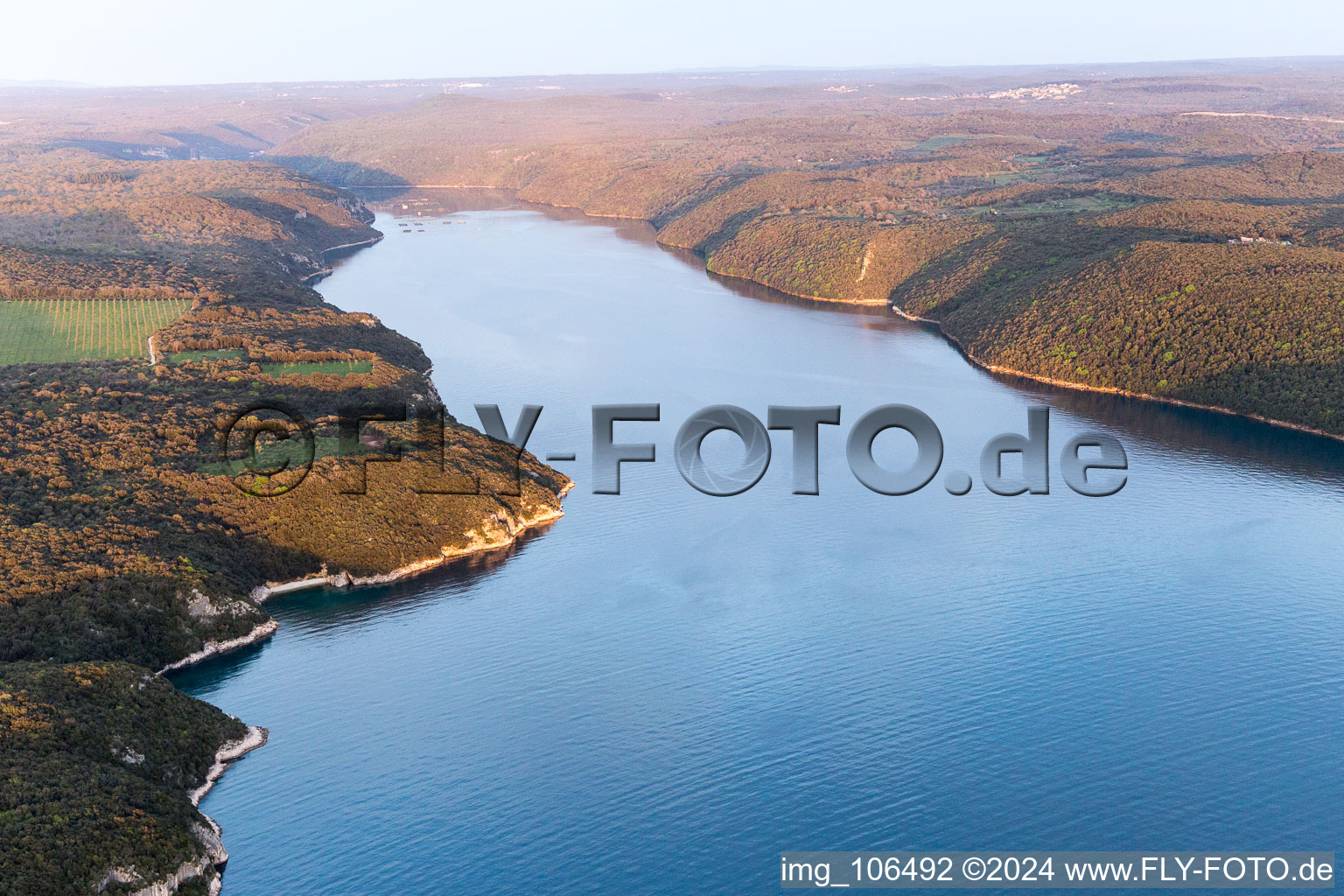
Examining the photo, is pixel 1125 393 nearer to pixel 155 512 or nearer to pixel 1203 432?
pixel 1203 432

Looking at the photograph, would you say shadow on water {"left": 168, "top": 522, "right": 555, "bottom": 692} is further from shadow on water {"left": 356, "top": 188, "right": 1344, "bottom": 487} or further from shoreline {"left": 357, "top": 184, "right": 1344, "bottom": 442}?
shoreline {"left": 357, "top": 184, "right": 1344, "bottom": 442}

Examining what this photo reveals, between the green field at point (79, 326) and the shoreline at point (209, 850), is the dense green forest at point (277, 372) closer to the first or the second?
the shoreline at point (209, 850)

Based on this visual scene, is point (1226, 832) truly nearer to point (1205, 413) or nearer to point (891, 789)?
point (891, 789)

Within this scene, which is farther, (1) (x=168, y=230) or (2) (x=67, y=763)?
(1) (x=168, y=230)

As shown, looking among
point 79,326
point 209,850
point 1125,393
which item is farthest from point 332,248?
point 209,850

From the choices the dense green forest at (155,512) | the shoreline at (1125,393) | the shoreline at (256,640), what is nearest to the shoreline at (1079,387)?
the shoreline at (1125,393)

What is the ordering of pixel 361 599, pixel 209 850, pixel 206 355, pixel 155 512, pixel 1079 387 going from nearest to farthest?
pixel 209 850, pixel 361 599, pixel 155 512, pixel 206 355, pixel 1079 387

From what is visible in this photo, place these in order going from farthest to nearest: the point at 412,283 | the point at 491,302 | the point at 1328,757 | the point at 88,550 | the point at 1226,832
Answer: the point at 412,283 → the point at 491,302 → the point at 88,550 → the point at 1328,757 → the point at 1226,832

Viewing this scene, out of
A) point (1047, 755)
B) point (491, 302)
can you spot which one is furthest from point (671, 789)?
point (491, 302)

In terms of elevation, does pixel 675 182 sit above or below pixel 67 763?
above
